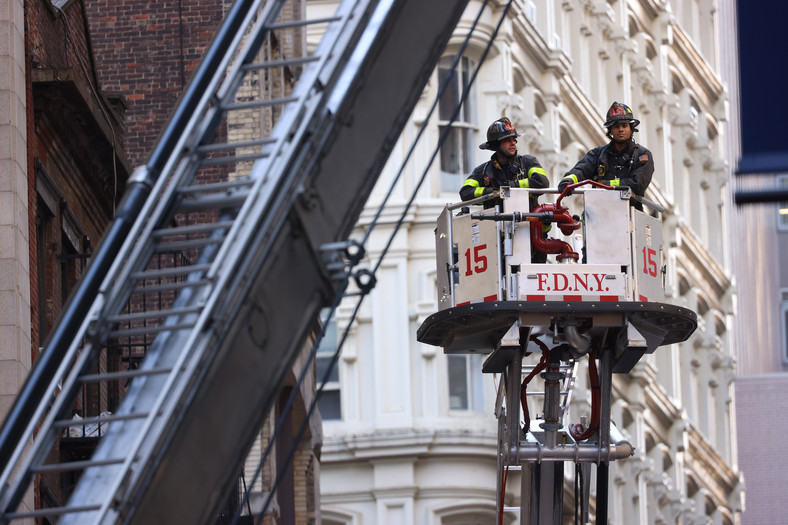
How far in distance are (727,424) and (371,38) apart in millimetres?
46680

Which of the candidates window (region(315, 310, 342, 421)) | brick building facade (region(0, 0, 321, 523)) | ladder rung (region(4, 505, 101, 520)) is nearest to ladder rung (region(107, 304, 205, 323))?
ladder rung (region(4, 505, 101, 520))

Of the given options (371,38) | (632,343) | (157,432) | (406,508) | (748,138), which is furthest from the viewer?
(406,508)

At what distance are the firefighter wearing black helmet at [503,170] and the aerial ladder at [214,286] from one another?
629 centimetres

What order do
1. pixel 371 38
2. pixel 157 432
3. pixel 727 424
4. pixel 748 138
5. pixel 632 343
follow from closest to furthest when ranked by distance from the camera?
pixel 748 138
pixel 157 432
pixel 371 38
pixel 632 343
pixel 727 424

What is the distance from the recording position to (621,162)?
1891 cm

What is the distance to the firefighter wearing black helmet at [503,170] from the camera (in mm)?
18625

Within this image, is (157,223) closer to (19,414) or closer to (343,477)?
(19,414)

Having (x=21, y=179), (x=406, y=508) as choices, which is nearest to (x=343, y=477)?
(x=406, y=508)

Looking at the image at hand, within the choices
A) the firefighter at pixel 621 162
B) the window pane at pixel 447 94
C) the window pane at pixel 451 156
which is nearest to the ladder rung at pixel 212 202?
the firefighter at pixel 621 162

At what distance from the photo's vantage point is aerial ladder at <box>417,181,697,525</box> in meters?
18.2

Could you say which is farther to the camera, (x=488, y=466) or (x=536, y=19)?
(x=536, y=19)

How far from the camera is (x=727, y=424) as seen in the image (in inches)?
2265

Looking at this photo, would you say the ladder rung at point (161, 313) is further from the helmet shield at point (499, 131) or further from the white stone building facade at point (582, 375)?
the white stone building facade at point (582, 375)

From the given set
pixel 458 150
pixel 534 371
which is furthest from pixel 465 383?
pixel 534 371
